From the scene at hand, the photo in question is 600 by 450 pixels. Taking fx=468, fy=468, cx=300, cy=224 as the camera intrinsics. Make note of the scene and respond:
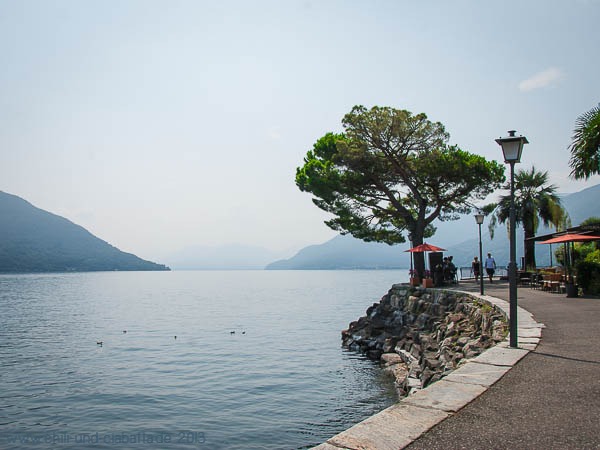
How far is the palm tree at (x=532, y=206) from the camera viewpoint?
35.0 m

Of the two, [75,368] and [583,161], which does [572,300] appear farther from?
[75,368]

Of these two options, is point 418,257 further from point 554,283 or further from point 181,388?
point 181,388

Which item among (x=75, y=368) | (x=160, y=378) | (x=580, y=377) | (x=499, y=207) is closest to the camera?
(x=580, y=377)

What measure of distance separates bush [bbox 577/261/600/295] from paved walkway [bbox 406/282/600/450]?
11925 millimetres

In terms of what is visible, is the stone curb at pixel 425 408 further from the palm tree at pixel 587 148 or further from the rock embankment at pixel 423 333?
the palm tree at pixel 587 148

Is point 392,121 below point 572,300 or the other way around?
the other way around

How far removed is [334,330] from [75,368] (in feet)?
50.2

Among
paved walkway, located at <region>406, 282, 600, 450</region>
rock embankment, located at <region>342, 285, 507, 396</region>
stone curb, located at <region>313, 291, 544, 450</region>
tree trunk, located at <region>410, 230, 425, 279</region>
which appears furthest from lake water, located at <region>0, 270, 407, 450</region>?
tree trunk, located at <region>410, 230, 425, 279</region>

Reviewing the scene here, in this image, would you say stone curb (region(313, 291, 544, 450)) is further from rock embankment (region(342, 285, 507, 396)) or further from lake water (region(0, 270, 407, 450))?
lake water (region(0, 270, 407, 450))

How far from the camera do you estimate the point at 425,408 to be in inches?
201

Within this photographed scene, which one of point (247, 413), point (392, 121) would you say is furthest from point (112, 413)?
point (392, 121)

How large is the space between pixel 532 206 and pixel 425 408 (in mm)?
34539

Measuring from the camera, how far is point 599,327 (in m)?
10.6

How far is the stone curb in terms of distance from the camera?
166 inches
